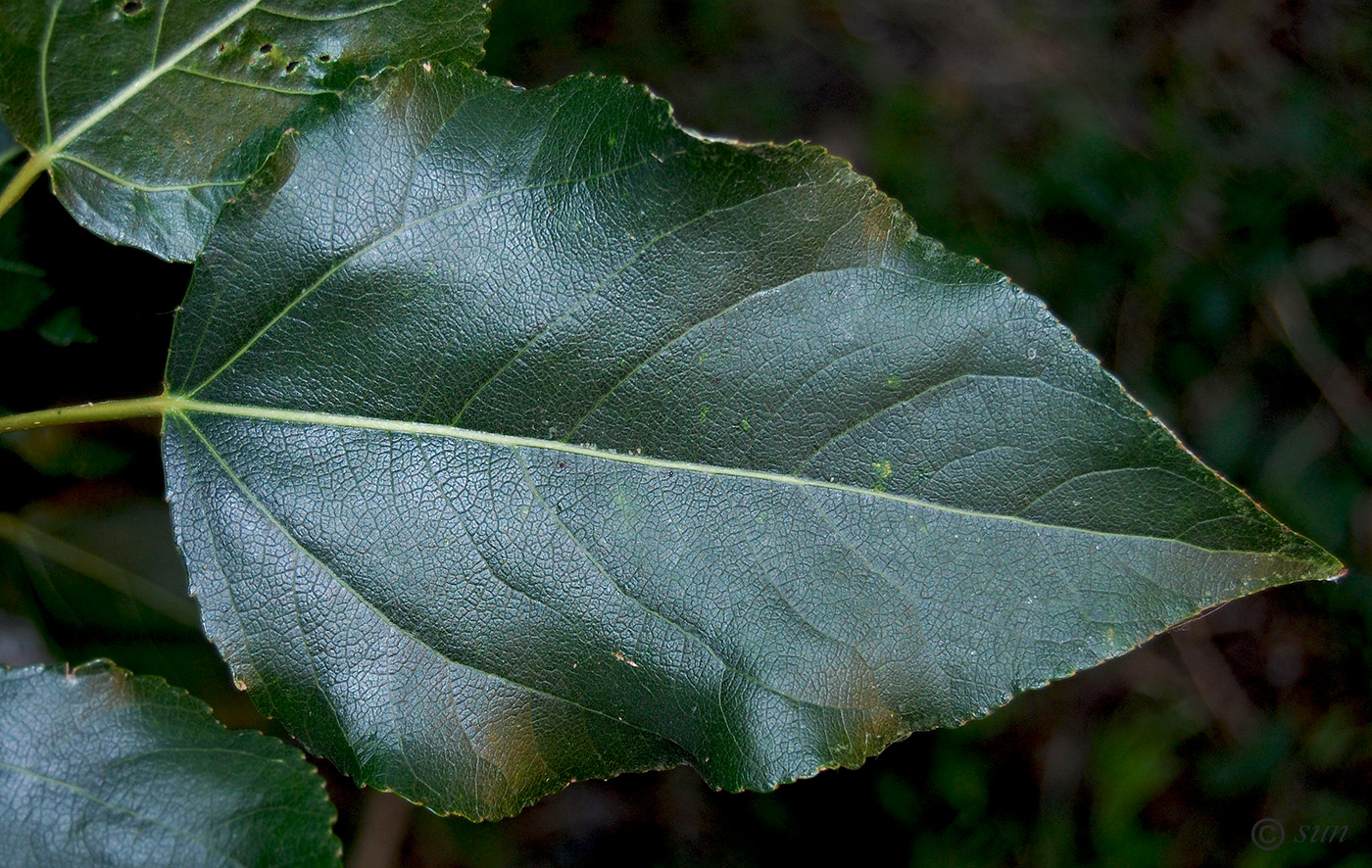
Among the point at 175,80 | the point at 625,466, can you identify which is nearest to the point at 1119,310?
the point at 625,466

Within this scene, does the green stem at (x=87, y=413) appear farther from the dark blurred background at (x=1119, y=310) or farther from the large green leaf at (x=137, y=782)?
the dark blurred background at (x=1119, y=310)

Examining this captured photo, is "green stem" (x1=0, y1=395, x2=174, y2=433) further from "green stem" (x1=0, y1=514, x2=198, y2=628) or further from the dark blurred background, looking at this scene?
the dark blurred background

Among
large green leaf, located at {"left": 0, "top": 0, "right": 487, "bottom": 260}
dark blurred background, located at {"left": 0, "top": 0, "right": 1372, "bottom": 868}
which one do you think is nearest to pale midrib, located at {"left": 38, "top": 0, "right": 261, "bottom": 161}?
large green leaf, located at {"left": 0, "top": 0, "right": 487, "bottom": 260}

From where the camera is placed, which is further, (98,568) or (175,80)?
(98,568)

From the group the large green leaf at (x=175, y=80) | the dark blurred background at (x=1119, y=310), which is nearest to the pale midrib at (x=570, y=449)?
the large green leaf at (x=175, y=80)

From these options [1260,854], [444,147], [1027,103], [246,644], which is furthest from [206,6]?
[1260,854]

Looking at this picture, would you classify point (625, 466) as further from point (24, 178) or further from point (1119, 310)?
point (1119, 310)
